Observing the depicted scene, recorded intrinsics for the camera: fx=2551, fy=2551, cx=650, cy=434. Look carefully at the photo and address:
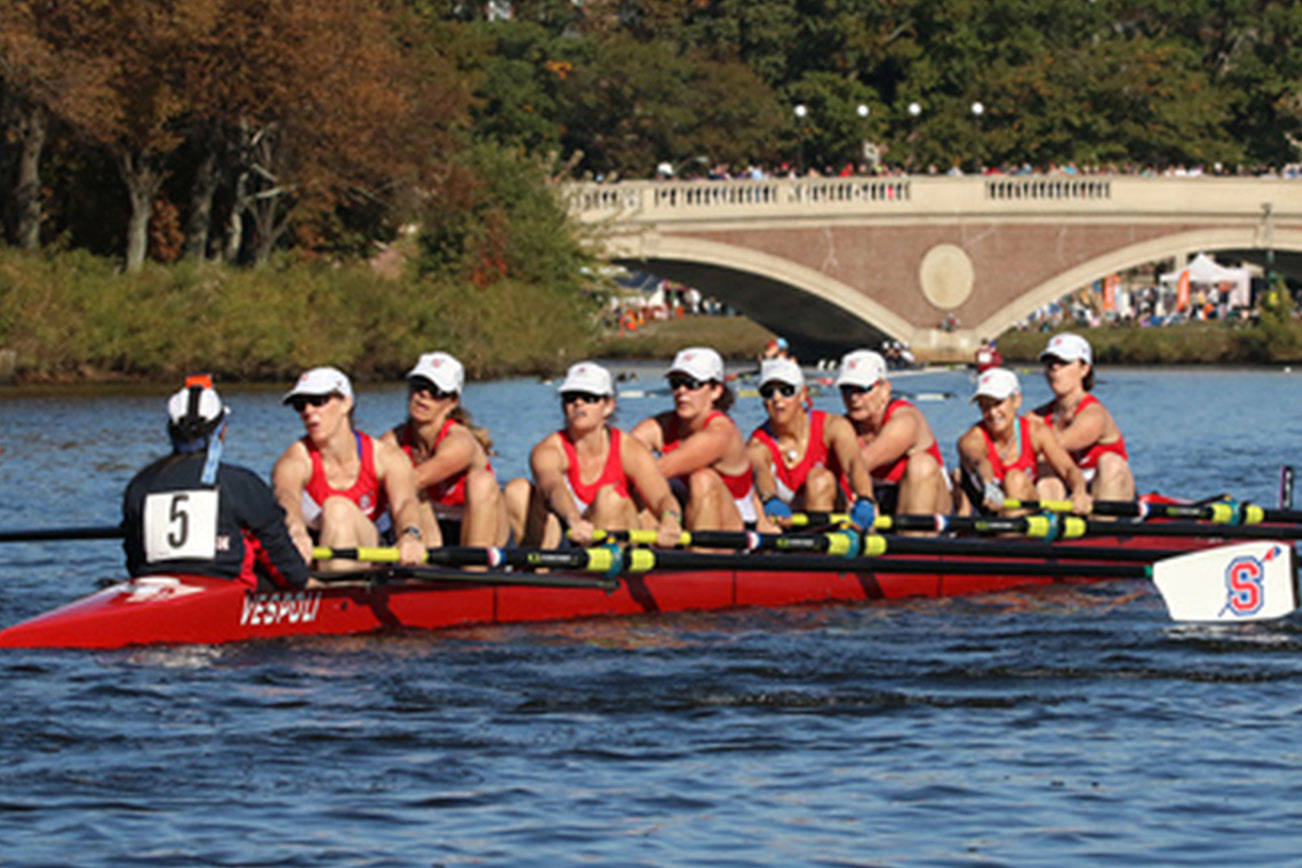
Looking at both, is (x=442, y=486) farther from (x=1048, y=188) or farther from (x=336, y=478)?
(x=1048, y=188)

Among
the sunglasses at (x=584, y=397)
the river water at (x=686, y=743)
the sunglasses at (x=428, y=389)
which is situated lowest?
the river water at (x=686, y=743)

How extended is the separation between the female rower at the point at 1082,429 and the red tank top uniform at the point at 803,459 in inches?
75.3

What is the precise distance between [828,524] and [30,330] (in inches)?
1180

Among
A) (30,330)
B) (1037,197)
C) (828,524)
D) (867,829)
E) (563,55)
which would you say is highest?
(563,55)

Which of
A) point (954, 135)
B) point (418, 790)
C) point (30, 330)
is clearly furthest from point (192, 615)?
point (954, 135)

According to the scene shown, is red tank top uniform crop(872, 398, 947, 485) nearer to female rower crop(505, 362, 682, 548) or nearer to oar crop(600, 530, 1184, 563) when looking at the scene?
oar crop(600, 530, 1184, 563)

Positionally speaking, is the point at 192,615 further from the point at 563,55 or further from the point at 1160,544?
the point at 563,55

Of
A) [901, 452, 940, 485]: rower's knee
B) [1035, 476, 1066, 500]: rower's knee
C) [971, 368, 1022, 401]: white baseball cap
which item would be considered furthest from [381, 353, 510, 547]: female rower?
[1035, 476, 1066, 500]: rower's knee

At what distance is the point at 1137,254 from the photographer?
64375 millimetres

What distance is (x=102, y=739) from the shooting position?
11.1 metres

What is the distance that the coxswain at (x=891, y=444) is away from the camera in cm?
1642

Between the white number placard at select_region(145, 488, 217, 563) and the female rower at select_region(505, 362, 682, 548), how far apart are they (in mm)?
2269

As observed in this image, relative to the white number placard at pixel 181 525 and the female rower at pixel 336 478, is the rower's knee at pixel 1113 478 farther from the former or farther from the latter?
the white number placard at pixel 181 525

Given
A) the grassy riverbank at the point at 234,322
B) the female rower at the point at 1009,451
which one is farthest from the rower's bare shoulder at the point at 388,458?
the grassy riverbank at the point at 234,322
